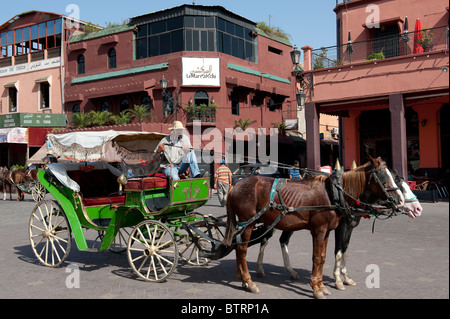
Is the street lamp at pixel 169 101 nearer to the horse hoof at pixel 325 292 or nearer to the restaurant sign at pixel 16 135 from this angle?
the restaurant sign at pixel 16 135

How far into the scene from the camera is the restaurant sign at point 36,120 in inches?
1198

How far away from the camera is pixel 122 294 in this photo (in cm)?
583

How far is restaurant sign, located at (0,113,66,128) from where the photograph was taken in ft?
99.9

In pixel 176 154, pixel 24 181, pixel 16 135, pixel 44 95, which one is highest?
pixel 44 95

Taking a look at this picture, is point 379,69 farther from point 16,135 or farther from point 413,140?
point 16,135

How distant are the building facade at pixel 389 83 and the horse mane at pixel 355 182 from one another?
11.5 meters

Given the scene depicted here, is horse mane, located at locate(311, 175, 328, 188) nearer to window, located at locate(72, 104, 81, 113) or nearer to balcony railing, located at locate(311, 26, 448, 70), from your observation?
balcony railing, located at locate(311, 26, 448, 70)

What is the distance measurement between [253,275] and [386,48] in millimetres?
14361

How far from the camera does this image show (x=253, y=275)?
6.81 meters

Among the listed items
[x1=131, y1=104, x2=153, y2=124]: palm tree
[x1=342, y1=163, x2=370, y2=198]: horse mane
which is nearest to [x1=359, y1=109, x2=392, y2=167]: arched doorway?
[x1=131, y1=104, x2=153, y2=124]: palm tree

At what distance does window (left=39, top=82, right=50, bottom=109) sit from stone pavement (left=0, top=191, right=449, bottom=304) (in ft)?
86.9

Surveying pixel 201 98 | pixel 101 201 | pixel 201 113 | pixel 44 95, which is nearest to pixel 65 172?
pixel 101 201

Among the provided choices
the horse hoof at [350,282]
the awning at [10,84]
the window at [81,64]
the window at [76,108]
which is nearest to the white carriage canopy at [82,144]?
the horse hoof at [350,282]

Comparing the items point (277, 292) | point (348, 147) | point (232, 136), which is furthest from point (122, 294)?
point (232, 136)
